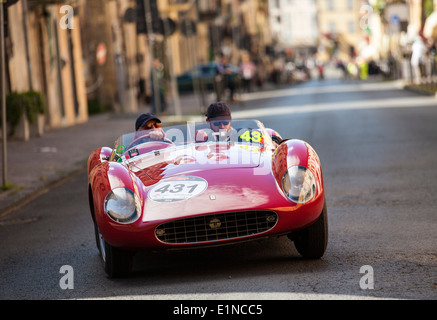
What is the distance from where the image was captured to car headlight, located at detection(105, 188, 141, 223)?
23.8ft

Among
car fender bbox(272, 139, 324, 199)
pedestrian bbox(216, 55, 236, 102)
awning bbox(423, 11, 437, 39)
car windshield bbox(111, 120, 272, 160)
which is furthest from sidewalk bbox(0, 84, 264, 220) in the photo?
awning bbox(423, 11, 437, 39)

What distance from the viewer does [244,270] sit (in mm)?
7293

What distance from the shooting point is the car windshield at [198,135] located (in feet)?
29.2

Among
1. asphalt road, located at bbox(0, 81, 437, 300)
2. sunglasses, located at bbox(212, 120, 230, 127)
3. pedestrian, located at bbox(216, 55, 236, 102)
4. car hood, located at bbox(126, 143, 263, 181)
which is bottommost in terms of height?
pedestrian, located at bbox(216, 55, 236, 102)

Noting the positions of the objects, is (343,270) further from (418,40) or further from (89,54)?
(418,40)

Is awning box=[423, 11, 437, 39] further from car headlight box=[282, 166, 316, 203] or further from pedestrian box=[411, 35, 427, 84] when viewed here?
car headlight box=[282, 166, 316, 203]

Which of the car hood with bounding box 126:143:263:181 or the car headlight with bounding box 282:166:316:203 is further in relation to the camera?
the car hood with bounding box 126:143:263:181

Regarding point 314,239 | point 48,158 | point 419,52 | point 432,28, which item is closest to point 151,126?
point 314,239

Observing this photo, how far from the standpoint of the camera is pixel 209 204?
7.23 metres

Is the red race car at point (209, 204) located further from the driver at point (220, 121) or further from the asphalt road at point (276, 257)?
the driver at point (220, 121)

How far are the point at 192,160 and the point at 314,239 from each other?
126cm

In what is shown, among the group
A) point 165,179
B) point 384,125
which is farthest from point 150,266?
point 384,125

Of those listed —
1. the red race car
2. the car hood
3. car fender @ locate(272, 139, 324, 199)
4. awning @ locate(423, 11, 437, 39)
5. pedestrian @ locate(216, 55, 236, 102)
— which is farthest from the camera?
awning @ locate(423, 11, 437, 39)
